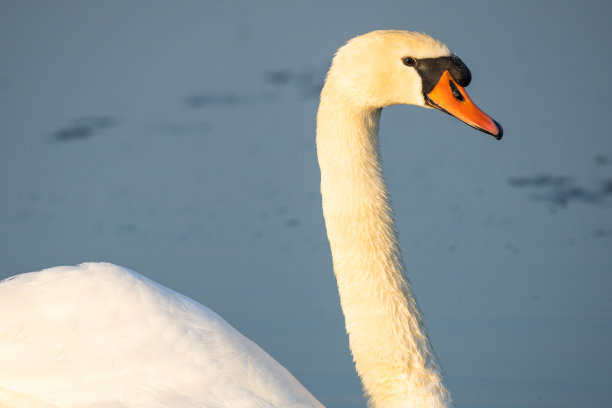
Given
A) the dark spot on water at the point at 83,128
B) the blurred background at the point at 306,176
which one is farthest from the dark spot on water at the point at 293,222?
the dark spot on water at the point at 83,128

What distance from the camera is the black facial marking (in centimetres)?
439

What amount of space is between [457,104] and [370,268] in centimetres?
80

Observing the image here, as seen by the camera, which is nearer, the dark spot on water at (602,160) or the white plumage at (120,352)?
the white plumage at (120,352)

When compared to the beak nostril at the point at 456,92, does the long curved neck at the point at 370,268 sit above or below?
below

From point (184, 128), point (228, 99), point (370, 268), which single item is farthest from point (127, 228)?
point (370, 268)

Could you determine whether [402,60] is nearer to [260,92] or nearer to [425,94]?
[425,94]

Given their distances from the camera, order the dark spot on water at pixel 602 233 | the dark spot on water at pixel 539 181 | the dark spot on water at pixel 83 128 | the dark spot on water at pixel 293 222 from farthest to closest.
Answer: the dark spot on water at pixel 83 128 → the dark spot on water at pixel 539 181 → the dark spot on water at pixel 293 222 → the dark spot on water at pixel 602 233

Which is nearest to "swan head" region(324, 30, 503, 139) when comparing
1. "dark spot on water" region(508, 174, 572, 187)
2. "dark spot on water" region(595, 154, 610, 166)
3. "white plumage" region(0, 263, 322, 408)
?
"white plumage" region(0, 263, 322, 408)

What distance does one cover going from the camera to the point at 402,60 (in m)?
4.38

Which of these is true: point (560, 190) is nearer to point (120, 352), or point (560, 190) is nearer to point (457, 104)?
point (457, 104)

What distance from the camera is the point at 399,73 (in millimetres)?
4383

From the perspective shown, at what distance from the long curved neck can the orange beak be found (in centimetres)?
27

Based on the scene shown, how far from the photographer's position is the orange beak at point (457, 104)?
4.43 meters

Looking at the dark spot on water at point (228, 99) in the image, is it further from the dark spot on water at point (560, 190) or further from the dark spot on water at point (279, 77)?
the dark spot on water at point (560, 190)
